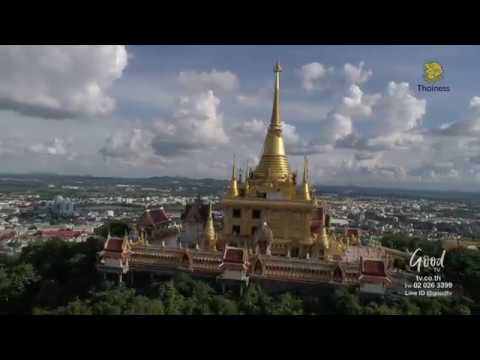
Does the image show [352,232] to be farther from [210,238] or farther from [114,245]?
[114,245]

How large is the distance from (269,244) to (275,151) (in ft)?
10.0

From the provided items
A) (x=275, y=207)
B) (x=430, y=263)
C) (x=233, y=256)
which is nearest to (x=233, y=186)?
(x=275, y=207)

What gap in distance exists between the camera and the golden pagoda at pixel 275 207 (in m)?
11.0

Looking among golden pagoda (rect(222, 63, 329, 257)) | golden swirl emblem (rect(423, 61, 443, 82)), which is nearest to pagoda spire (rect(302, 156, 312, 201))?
golden pagoda (rect(222, 63, 329, 257))

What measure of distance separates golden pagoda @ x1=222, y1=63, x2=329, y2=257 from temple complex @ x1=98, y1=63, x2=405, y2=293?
27mm

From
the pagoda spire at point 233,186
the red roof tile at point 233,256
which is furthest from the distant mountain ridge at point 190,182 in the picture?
the red roof tile at point 233,256

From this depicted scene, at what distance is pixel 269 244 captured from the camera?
34.6 feet

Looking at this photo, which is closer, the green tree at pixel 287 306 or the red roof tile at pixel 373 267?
the green tree at pixel 287 306

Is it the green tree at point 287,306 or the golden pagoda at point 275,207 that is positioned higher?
the golden pagoda at point 275,207

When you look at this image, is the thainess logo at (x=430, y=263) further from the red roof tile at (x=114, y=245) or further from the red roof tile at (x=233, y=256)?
the red roof tile at (x=114, y=245)

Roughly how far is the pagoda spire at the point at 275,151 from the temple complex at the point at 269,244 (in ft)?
0.10
